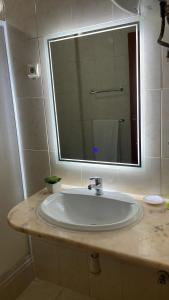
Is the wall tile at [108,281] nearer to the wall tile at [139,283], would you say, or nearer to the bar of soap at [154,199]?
the wall tile at [139,283]

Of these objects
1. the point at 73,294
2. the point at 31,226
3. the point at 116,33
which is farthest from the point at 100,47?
the point at 73,294

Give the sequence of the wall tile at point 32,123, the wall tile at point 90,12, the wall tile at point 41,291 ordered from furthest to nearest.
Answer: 1. the wall tile at point 41,291
2. the wall tile at point 32,123
3. the wall tile at point 90,12

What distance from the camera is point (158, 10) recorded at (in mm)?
1138

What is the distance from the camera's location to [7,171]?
172 centimetres

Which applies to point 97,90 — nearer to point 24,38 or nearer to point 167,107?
point 167,107

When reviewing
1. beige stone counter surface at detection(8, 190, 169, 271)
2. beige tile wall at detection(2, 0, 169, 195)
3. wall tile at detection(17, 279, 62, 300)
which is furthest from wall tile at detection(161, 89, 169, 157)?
wall tile at detection(17, 279, 62, 300)

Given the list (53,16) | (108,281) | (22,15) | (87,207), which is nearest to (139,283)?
(108,281)

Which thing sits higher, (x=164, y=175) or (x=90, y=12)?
(x=90, y=12)

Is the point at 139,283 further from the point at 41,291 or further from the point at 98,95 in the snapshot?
the point at 98,95

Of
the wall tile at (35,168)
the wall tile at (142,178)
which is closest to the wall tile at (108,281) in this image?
the wall tile at (142,178)

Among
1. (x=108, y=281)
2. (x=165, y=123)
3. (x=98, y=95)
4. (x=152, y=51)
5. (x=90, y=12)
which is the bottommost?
(x=108, y=281)

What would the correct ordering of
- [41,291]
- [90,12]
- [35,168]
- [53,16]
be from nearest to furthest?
[90,12] → [53,16] → [35,168] → [41,291]

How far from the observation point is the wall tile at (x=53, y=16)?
55.6 inches

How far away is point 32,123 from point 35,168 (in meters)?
0.32
